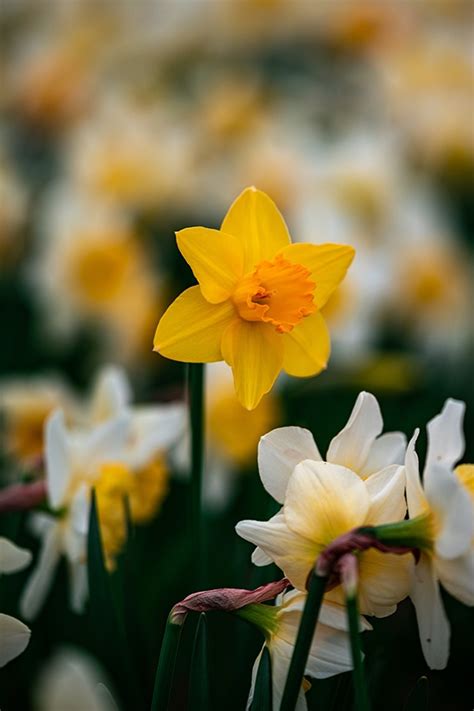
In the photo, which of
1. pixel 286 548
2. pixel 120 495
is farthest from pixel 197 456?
pixel 286 548

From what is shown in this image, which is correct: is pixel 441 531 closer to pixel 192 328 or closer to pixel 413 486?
pixel 413 486

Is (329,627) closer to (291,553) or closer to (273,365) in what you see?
(291,553)

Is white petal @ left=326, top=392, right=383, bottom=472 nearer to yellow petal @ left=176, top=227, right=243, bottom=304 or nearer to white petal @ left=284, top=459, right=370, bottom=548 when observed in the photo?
white petal @ left=284, top=459, right=370, bottom=548

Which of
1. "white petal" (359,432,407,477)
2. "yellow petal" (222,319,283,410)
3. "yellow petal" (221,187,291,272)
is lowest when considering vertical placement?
"white petal" (359,432,407,477)

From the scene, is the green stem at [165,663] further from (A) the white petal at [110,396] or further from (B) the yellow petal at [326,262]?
(A) the white petal at [110,396]

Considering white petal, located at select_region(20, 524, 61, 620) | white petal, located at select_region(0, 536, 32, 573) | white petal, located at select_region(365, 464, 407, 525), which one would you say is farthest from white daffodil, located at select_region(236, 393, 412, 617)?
white petal, located at select_region(20, 524, 61, 620)

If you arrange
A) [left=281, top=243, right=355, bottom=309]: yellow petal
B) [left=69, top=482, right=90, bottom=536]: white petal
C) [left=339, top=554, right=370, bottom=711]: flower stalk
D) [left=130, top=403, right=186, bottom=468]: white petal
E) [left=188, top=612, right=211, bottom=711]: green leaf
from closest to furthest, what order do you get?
[left=339, top=554, right=370, bottom=711]: flower stalk → [left=188, top=612, right=211, bottom=711]: green leaf → [left=281, top=243, right=355, bottom=309]: yellow petal → [left=69, top=482, right=90, bottom=536]: white petal → [left=130, top=403, right=186, bottom=468]: white petal
